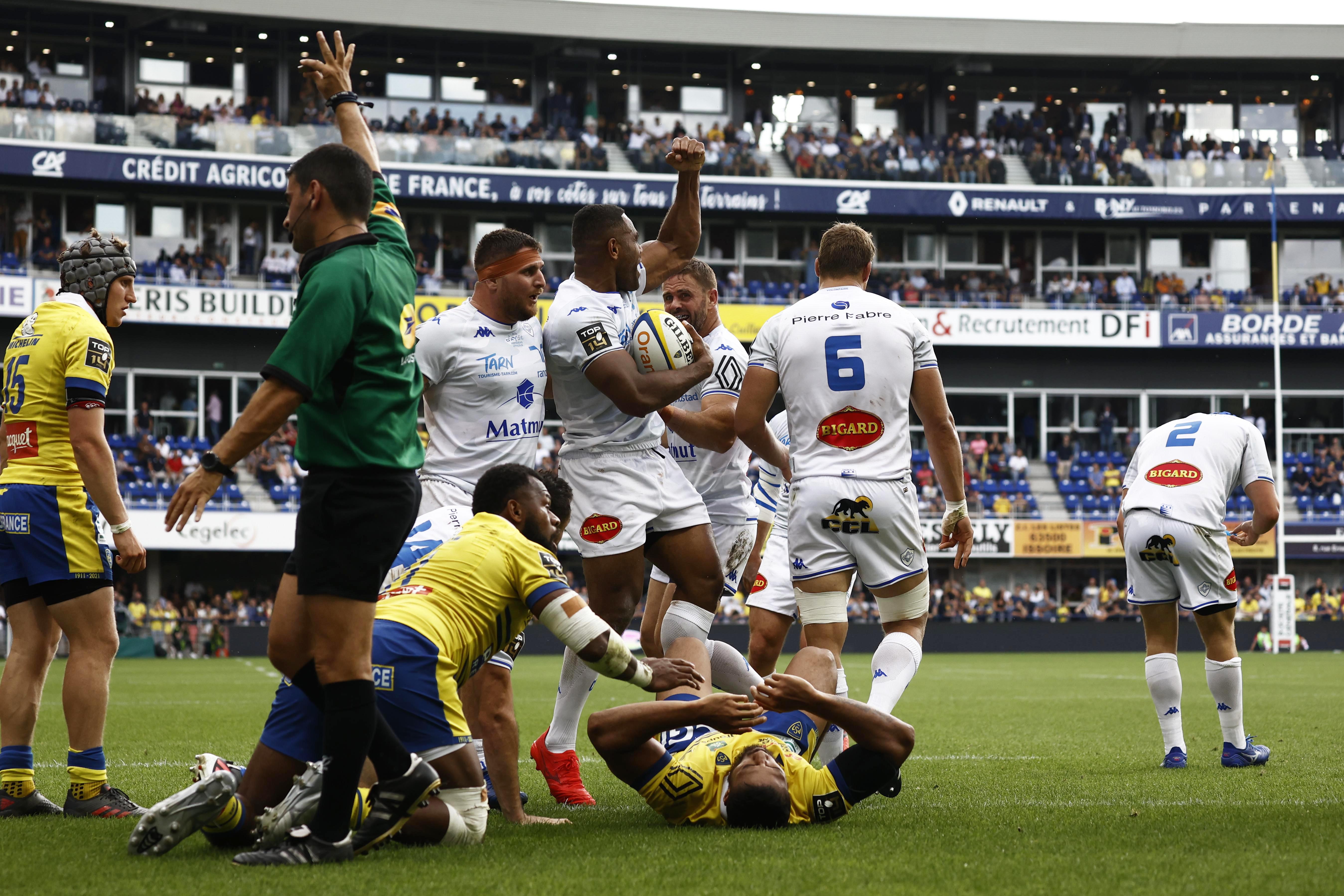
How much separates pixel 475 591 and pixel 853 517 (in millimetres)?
1793

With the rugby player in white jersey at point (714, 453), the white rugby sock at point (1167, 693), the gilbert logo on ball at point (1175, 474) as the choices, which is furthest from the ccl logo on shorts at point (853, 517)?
the gilbert logo on ball at point (1175, 474)

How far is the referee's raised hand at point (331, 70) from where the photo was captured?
15.4 feet

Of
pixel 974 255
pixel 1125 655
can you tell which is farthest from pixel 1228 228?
pixel 1125 655

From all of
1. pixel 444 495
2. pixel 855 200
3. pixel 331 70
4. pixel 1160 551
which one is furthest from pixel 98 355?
pixel 855 200

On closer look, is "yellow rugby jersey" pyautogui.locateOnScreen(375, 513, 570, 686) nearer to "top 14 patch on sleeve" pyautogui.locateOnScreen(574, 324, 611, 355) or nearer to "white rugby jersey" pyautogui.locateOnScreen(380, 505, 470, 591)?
"white rugby jersey" pyautogui.locateOnScreen(380, 505, 470, 591)

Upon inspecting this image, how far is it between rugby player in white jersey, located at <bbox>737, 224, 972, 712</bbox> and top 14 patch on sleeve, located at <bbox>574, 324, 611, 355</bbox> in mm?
696

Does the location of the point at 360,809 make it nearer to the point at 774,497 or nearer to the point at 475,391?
the point at 475,391

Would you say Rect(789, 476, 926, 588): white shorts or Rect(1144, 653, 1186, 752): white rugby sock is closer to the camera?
Rect(789, 476, 926, 588): white shorts

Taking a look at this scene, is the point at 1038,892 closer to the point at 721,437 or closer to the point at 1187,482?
the point at 721,437

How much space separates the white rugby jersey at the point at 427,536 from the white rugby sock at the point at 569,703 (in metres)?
0.87

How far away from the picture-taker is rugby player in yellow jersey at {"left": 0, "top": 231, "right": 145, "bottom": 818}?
5.23 metres

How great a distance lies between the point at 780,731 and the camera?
15.9 feet

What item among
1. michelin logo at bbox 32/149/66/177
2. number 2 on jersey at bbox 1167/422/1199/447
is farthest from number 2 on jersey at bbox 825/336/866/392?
michelin logo at bbox 32/149/66/177

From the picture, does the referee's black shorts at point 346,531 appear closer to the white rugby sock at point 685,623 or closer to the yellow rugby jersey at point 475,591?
the yellow rugby jersey at point 475,591
